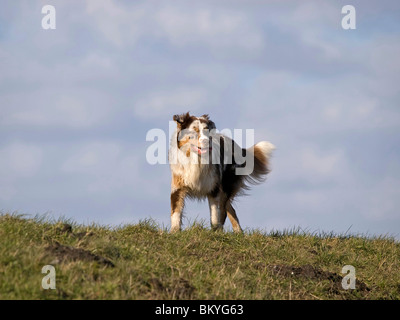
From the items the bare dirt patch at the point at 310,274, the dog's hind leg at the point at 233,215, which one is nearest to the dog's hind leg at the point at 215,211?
the dog's hind leg at the point at 233,215

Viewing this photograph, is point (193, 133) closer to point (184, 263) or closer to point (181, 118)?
point (181, 118)

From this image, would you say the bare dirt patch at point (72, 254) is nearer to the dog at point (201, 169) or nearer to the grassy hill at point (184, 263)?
the grassy hill at point (184, 263)

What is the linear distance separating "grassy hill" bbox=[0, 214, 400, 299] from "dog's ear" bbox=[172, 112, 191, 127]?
2.09 metres

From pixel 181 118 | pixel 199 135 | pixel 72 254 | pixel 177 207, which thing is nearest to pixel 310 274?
pixel 72 254

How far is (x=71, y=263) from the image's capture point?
5949 mm

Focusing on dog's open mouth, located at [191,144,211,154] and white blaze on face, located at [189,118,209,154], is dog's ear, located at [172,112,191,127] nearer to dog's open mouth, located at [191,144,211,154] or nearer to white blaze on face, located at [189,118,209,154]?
white blaze on face, located at [189,118,209,154]

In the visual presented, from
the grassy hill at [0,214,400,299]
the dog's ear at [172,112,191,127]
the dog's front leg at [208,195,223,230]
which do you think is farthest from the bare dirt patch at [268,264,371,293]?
the dog's ear at [172,112,191,127]

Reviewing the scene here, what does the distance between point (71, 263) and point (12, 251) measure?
68 cm

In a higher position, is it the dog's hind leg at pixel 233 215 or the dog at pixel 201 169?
the dog at pixel 201 169

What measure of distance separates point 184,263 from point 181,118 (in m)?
4.10

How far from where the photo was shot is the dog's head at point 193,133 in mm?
10797

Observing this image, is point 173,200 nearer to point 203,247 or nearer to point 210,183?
point 210,183

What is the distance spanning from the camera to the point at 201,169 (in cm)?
1102
